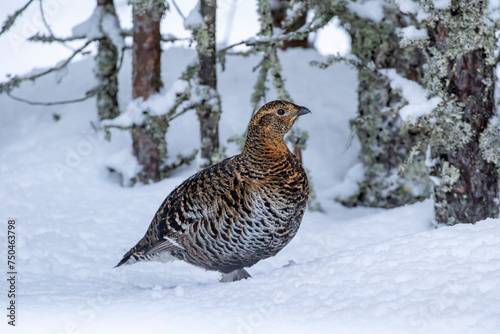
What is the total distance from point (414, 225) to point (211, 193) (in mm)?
2602

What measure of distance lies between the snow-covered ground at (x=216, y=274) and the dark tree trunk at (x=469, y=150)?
2.48 feet

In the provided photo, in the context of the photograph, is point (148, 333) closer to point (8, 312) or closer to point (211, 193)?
point (8, 312)

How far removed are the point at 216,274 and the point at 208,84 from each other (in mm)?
2240

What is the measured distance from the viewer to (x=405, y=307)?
3137 millimetres

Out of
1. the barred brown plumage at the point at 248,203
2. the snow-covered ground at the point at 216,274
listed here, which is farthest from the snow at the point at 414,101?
the snow-covered ground at the point at 216,274

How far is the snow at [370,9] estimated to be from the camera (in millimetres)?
6855

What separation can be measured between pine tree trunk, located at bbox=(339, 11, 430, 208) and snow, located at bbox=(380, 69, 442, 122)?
60.8 inches

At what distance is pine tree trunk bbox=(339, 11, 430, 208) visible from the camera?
23.4ft

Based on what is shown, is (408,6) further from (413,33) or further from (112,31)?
Answer: (112,31)

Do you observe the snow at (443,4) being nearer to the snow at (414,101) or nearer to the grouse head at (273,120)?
the snow at (414,101)

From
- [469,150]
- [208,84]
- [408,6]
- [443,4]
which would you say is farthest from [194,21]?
[469,150]

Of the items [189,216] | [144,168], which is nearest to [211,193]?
[189,216]

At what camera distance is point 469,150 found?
521 cm

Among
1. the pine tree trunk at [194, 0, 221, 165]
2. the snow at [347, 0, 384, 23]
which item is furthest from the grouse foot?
the snow at [347, 0, 384, 23]
